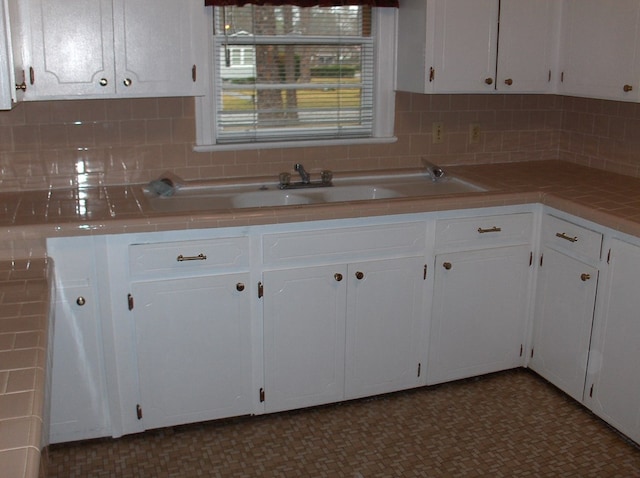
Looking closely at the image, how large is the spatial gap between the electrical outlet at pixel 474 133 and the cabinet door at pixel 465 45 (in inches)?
16.9

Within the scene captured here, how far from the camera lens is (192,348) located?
2.73 meters

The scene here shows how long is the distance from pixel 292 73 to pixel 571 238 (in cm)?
148

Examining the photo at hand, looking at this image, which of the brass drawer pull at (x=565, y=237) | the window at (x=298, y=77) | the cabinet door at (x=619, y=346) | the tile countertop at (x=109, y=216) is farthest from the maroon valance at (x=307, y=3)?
the cabinet door at (x=619, y=346)

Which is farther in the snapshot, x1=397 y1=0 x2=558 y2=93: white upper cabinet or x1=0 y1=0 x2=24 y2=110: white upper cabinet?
x1=397 y1=0 x2=558 y2=93: white upper cabinet

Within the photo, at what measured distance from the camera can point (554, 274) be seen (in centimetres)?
307

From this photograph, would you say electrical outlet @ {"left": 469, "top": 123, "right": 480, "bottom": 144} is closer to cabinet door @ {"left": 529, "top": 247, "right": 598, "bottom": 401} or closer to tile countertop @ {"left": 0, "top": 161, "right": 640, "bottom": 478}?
tile countertop @ {"left": 0, "top": 161, "right": 640, "bottom": 478}

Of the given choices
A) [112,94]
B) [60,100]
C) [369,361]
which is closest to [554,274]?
[369,361]

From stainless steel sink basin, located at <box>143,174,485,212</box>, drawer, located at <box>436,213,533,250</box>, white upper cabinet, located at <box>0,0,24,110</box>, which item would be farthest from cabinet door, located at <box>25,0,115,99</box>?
drawer, located at <box>436,213,533,250</box>

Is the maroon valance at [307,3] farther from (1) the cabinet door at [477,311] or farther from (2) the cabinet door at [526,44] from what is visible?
(1) the cabinet door at [477,311]

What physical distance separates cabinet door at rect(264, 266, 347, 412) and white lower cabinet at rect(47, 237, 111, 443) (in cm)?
65

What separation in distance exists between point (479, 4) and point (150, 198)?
5.58ft

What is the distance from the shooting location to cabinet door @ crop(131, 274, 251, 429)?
2654 millimetres

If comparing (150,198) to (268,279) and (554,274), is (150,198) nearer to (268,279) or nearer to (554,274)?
(268,279)

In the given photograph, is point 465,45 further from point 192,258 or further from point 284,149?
point 192,258
